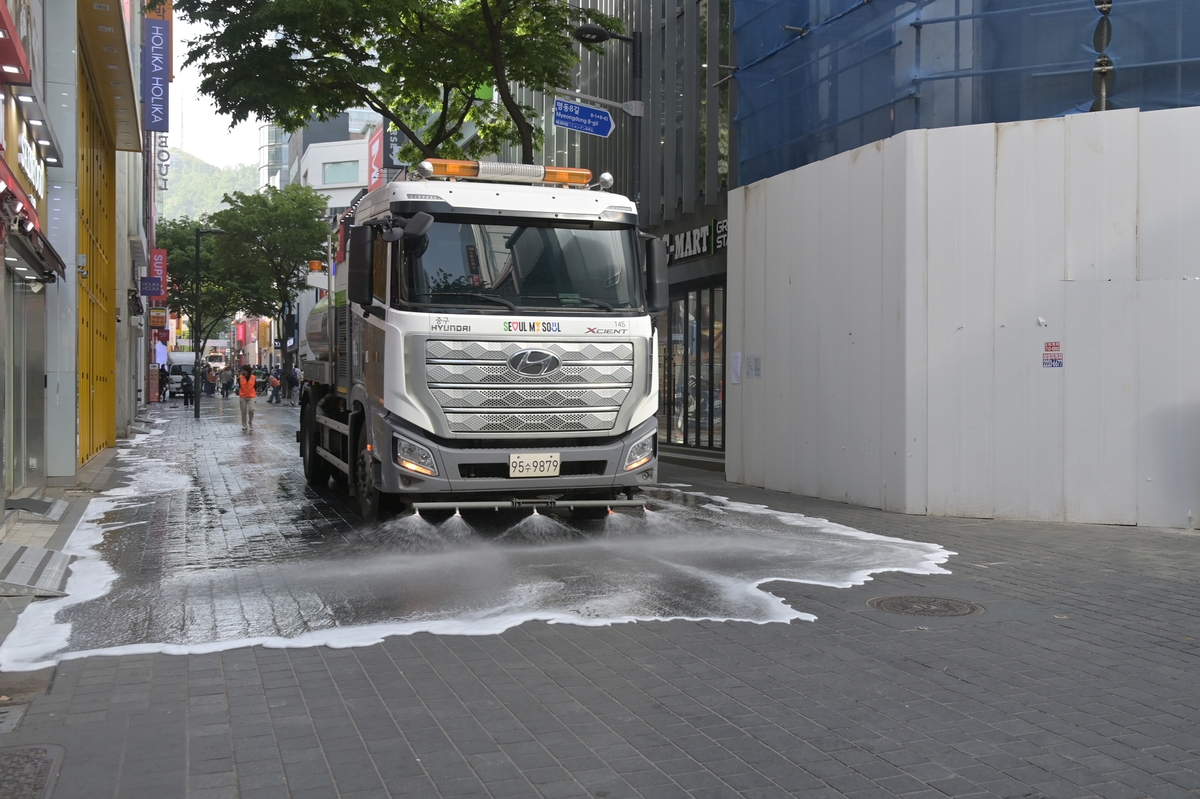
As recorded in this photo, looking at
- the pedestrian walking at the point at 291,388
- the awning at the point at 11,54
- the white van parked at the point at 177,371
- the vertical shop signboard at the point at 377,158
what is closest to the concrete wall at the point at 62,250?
the awning at the point at 11,54

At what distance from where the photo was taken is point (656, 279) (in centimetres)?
1047

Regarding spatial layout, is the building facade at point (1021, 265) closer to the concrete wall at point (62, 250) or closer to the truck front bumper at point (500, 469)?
the truck front bumper at point (500, 469)

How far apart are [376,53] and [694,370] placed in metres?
8.08

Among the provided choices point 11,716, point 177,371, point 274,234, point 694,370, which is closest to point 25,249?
point 11,716

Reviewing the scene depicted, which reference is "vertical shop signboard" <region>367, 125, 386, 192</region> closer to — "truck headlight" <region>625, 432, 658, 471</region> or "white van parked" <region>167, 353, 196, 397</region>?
"white van parked" <region>167, 353, 196, 397</region>

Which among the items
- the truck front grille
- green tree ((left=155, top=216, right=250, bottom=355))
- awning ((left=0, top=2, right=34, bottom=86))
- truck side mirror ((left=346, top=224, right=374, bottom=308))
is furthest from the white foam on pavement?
green tree ((left=155, top=216, right=250, bottom=355))

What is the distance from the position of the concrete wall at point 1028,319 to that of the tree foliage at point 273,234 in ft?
142

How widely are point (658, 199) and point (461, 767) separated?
61.5 feet

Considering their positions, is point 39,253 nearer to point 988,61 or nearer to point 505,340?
point 505,340

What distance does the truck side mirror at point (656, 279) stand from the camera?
10.5 m

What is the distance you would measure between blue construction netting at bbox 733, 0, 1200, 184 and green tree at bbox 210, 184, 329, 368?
4149 centimetres

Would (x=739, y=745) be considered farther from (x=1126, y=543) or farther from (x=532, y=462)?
(x=1126, y=543)

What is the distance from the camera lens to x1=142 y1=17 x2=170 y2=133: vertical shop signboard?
3094cm

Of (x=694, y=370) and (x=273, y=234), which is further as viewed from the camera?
(x=273, y=234)
